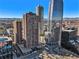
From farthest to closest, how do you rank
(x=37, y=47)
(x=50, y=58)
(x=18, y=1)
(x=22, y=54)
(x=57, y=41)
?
(x=57, y=41), (x=37, y=47), (x=22, y=54), (x=50, y=58), (x=18, y=1)

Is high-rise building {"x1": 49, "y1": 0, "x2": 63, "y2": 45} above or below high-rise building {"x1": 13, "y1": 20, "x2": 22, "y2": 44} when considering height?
above

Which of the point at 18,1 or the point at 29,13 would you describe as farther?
the point at 29,13

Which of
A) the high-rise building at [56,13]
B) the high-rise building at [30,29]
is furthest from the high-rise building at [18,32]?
the high-rise building at [56,13]

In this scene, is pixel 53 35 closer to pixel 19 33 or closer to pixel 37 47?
pixel 37 47

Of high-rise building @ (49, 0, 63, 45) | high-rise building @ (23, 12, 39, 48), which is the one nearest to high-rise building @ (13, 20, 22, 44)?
high-rise building @ (23, 12, 39, 48)

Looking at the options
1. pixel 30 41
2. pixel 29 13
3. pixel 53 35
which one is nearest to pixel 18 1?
pixel 29 13

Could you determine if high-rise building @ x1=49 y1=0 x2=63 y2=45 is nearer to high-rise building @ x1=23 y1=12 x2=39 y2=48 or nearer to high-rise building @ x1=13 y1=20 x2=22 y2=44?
high-rise building @ x1=23 y1=12 x2=39 y2=48

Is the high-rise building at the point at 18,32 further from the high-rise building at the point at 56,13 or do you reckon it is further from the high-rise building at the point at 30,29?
the high-rise building at the point at 56,13

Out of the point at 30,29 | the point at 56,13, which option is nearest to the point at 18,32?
the point at 30,29
